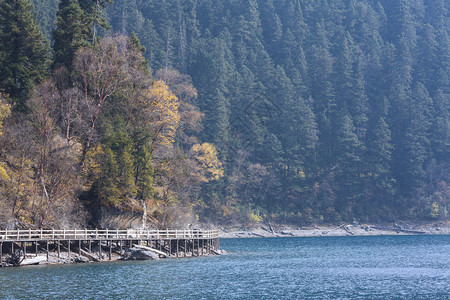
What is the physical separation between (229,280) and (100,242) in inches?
570

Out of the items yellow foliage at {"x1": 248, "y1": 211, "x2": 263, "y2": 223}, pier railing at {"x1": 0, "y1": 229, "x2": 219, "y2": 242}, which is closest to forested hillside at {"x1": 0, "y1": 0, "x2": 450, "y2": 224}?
yellow foliage at {"x1": 248, "y1": 211, "x2": 263, "y2": 223}

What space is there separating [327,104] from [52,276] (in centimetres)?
10330

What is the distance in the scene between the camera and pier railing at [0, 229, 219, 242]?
42.1 m

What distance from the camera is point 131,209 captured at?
53125 mm

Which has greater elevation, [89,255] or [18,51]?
[18,51]

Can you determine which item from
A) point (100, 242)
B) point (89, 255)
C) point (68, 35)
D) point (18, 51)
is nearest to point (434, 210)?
point (68, 35)

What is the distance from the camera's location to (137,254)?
161ft

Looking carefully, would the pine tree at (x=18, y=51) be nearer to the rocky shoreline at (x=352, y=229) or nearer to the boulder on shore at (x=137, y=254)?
the boulder on shore at (x=137, y=254)

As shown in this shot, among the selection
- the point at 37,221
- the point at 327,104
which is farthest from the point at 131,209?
the point at 327,104

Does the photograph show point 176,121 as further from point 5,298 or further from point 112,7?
point 112,7

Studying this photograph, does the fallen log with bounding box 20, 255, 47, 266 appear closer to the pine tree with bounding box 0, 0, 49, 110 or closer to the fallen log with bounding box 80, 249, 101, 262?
the fallen log with bounding box 80, 249, 101, 262

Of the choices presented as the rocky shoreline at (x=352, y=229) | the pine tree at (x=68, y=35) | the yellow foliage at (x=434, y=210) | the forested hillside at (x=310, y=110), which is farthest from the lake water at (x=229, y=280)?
the yellow foliage at (x=434, y=210)

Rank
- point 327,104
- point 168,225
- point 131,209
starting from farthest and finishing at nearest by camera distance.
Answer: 1. point 327,104
2. point 168,225
3. point 131,209

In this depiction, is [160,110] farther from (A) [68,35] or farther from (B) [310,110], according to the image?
(B) [310,110]
